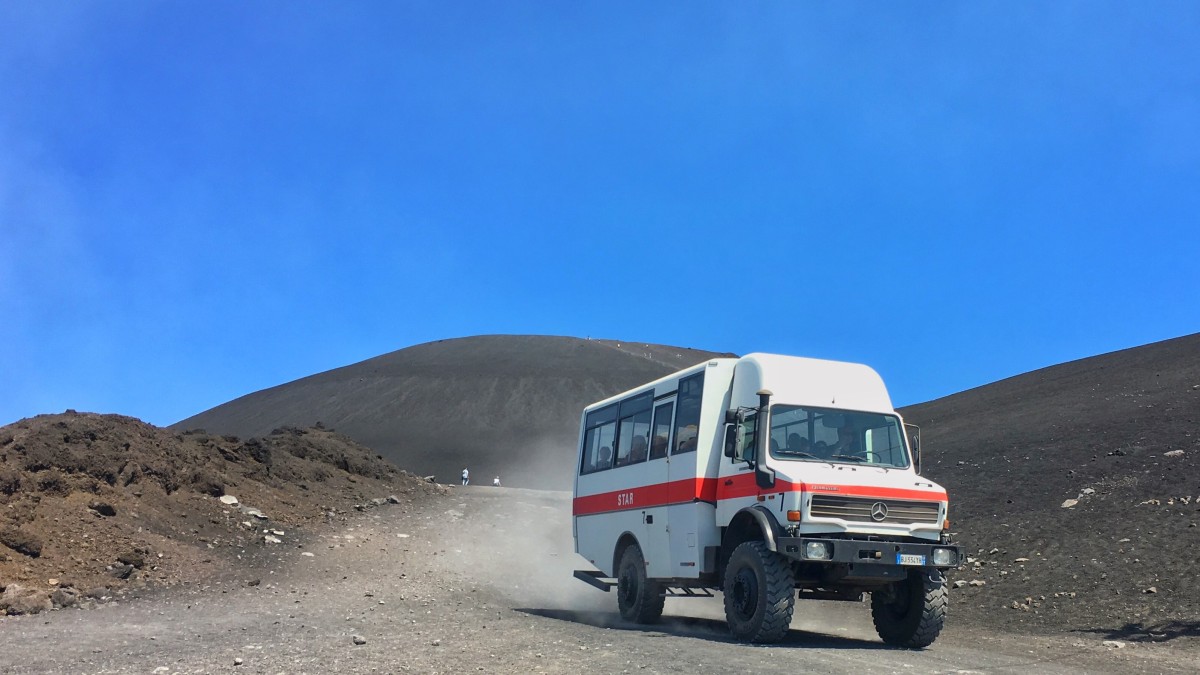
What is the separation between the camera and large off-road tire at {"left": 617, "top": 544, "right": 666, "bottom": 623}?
1477 cm

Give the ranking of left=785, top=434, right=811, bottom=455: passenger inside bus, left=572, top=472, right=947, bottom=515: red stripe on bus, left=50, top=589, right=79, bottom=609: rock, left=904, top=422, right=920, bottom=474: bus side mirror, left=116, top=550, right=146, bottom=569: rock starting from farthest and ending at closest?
left=116, top=550, right=146, bottom=569: rock → left=50, top=589, right=79, bottom=609: rock → left=904, top=422, right=920, bottom=474: bus side mirror → left=785, top=434, right=811, bottom=455: passenger inside bus → left=572, top=472, right=947, bottom=515: red stripe on bus

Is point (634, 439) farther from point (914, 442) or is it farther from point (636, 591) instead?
point (914, 442)

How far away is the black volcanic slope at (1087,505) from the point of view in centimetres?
1619

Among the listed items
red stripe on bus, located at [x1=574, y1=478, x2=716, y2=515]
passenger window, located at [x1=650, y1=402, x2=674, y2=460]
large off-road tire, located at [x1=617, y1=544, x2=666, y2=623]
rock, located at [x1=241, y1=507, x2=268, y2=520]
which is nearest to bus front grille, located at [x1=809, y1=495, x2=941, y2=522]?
red stripe on bus, located at [x1=574, y1=478, x2=716, y2=515]

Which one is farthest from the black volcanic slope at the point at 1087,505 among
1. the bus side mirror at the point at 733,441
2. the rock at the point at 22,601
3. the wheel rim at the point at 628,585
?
the rock at the point at 22,601

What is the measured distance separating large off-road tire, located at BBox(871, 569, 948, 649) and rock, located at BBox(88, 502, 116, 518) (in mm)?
14979

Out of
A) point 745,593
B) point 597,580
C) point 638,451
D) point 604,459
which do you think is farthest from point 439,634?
point 604,459

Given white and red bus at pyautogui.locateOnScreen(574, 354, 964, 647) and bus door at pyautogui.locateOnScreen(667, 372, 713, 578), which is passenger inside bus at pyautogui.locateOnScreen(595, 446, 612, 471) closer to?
white and red bus at pyautogui.locateOnScreen(574, 354, 964, 647)

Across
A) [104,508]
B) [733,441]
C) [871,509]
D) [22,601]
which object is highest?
[733,441]

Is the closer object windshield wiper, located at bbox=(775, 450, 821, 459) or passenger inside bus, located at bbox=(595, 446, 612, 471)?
windshield wiper, located at bbox=(775, 450, 821, 459)

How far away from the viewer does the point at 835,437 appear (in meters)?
12.8

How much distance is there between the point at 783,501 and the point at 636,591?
4.18m

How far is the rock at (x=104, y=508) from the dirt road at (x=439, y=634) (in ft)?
9.62

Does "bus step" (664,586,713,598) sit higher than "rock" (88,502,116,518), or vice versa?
"rock" (88,502,116,518)
